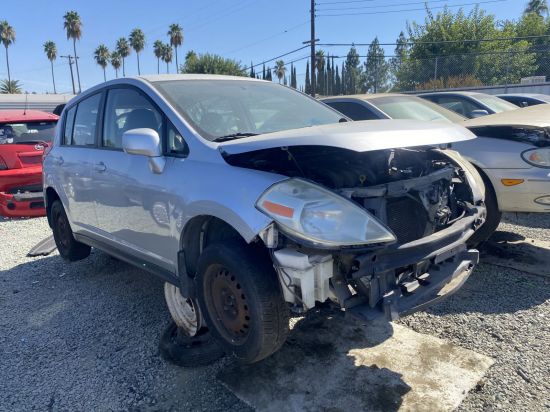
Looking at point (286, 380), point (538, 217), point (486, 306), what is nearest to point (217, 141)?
point (286, 380)

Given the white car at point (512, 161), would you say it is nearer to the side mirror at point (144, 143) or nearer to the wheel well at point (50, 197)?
the side mirror at point (144, 143)

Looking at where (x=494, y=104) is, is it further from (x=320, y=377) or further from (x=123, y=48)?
(x=123, y=48)

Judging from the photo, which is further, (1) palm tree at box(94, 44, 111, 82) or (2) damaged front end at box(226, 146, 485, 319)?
(1) palm tree at box(94, 44, 111, 82)

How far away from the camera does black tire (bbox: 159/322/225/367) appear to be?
9.64ft

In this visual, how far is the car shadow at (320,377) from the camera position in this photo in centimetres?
254

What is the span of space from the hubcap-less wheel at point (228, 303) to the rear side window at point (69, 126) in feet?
9.05

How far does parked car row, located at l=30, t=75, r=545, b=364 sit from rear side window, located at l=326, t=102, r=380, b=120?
2523mm

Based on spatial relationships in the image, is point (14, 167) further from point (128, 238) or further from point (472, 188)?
point (472, 188)

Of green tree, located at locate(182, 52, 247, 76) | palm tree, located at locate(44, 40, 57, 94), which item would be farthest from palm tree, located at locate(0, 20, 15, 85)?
green tree, located at locate(182, 52, 247, 76)

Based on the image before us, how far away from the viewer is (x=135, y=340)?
3.33 meters

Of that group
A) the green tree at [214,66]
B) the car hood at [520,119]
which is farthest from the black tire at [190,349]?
the green tree at [214,66]

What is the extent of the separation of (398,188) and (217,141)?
45.3 inches

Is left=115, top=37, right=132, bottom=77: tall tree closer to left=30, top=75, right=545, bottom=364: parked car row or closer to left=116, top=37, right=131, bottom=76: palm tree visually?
left=116, top=37, right=131, bottom=76: palm tree

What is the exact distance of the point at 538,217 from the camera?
612 centimetres
